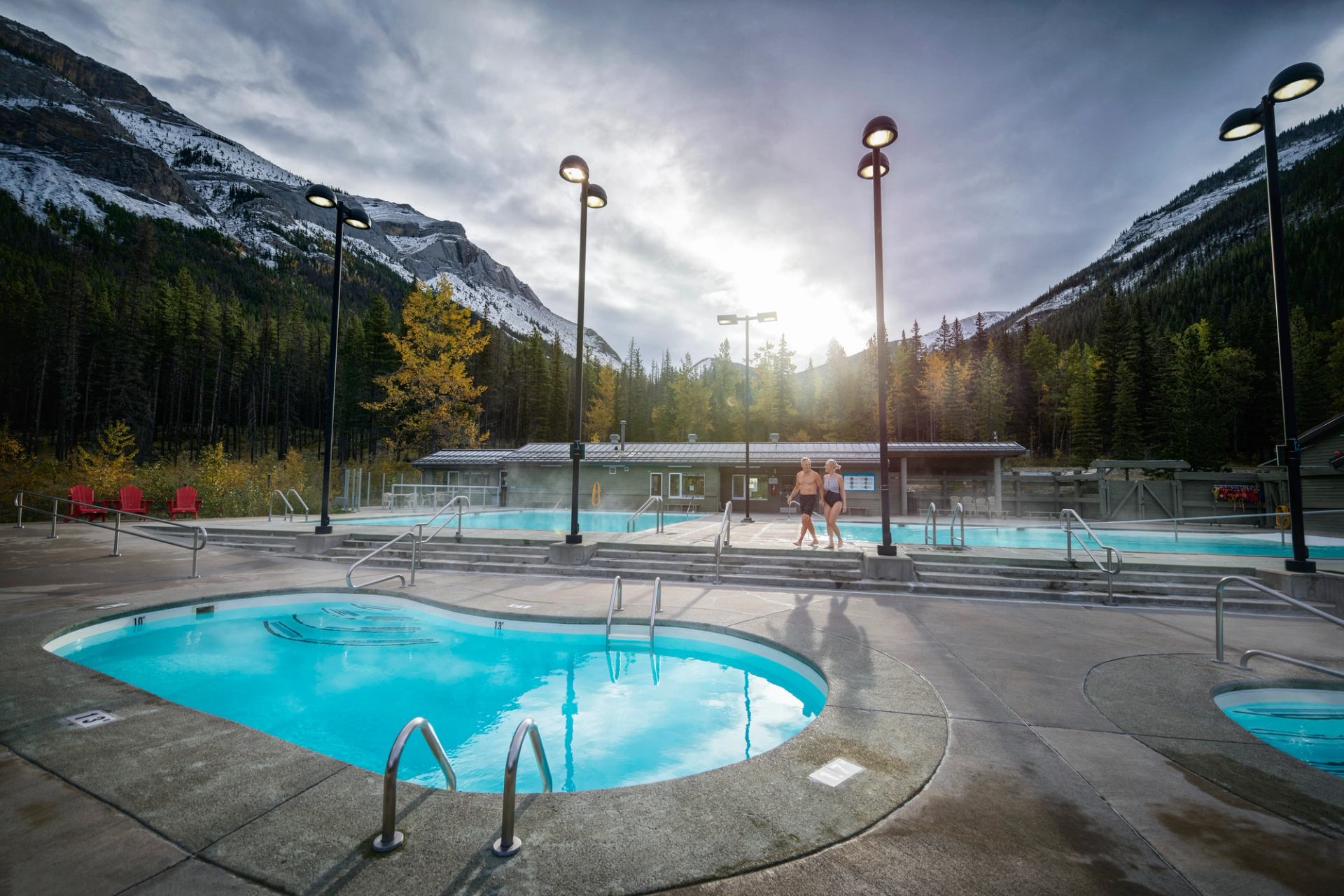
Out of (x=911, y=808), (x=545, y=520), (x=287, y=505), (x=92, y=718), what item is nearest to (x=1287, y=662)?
(x=911, y=808)

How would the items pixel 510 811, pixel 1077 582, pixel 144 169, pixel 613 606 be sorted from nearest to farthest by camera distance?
pixel 510 811 < pixel 613 606 < pixel 1077 582 < pixel 144 169

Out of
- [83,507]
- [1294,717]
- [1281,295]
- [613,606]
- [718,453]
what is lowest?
[1294,717]

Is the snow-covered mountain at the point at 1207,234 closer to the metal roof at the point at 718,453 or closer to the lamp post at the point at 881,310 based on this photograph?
the metal roof at the point at 718,453

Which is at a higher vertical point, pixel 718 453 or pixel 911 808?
pixel 718 453

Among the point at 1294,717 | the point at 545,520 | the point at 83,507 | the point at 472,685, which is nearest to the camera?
the point at 1294,717

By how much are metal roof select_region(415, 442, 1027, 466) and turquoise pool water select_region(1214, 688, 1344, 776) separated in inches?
691

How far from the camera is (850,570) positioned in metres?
9.64

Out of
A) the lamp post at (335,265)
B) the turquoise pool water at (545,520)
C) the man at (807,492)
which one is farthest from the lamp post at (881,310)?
the turquoise pool water at (545,520)

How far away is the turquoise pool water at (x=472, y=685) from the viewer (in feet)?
14.6

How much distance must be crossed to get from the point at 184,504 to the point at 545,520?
12360mm

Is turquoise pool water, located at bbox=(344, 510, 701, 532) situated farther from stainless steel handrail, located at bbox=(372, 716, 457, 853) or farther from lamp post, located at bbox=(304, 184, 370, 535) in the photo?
stainless steel handrail, located at bbox=(372, 716, 457, 853)

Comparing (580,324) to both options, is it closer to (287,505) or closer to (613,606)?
(613,606)

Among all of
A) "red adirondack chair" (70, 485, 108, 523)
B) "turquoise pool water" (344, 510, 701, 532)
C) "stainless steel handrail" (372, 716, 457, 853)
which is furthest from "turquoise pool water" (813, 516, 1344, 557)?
"red adirondack chair" (70, 485, 108, 523)

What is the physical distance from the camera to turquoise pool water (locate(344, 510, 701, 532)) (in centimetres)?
1919
